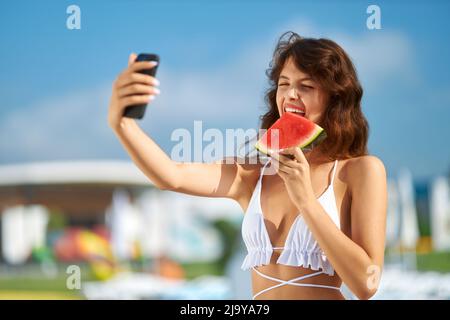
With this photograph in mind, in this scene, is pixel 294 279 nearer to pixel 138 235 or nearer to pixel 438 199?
pixel 438 199

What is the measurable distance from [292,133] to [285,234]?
33 centimetres

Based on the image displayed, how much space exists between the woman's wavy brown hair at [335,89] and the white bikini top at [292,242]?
4.6 inches

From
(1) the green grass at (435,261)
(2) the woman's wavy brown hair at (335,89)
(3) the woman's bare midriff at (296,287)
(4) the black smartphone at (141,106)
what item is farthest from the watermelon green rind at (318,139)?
(1) the green grass at (435,261)

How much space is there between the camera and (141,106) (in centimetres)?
171

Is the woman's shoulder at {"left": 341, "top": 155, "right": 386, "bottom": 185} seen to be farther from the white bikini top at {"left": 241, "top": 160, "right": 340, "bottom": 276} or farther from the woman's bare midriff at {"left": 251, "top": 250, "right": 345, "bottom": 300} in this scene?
the woman's bare midriff at {"left": 251, "top": 250, "right": 345, "bottom": 300}

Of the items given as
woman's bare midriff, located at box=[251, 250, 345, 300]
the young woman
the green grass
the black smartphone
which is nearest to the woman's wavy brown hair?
the young woman

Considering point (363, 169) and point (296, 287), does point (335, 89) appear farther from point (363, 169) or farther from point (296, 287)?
point (296, 287)

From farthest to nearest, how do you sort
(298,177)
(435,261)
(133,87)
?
1. (435,261)
2. (298,177)
3. (133,87)

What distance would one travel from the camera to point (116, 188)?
81.9 feet

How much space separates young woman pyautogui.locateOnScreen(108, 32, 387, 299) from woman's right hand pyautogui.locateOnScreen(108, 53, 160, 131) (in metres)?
0.06

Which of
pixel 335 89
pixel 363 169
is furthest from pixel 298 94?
pixel 363 169

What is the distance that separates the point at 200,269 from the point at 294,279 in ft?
69.6

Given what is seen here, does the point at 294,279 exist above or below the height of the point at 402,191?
below
